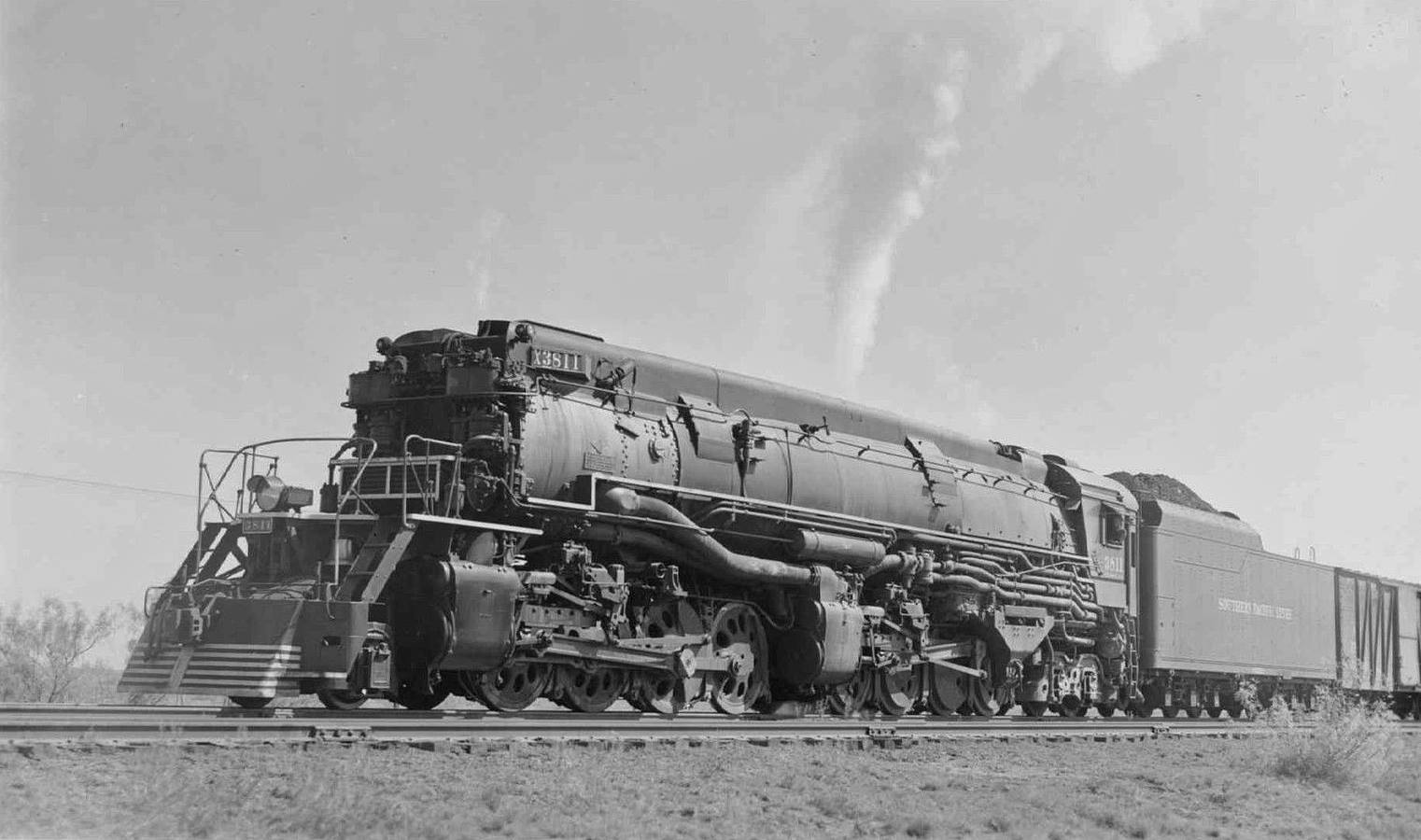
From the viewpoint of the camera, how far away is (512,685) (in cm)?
1641

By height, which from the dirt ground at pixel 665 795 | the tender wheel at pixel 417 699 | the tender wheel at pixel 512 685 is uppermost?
the tender wheel at pixel 512 685

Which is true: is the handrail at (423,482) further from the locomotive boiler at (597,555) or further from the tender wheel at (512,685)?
the tender wheel at (512,685)

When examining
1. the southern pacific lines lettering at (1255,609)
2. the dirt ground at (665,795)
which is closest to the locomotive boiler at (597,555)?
the dirt ground at (665,795)

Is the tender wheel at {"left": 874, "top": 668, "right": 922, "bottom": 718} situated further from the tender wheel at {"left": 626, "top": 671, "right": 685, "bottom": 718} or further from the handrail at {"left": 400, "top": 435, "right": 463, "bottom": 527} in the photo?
the handrail at {"left": 400, "top": 435, "right": 463, "bottom": 527}

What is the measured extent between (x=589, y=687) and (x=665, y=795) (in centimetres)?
650

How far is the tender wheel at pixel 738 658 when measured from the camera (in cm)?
1847

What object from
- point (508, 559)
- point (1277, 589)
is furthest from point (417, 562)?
point (1277, 589)

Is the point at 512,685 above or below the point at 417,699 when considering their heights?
above

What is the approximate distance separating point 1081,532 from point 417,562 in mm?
15153

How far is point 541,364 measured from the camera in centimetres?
1670

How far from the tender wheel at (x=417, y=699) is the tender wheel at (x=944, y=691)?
907cm

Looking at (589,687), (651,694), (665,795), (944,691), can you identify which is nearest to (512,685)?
(589,687)

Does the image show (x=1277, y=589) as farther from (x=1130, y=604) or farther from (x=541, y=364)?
(x=541, y=364)

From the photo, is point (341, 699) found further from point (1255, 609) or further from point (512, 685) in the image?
point (1255, 609)
